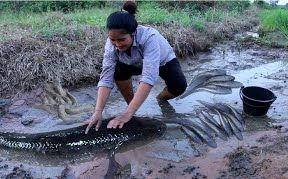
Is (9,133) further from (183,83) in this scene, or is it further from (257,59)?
(257,59)

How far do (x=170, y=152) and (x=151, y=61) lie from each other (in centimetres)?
92

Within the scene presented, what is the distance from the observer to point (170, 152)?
3.75 meters

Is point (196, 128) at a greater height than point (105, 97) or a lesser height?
lesser

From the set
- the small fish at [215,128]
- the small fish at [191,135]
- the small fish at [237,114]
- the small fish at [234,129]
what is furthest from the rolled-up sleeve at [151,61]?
the small fish at [237,114]

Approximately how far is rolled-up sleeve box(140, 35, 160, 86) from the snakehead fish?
0.68m

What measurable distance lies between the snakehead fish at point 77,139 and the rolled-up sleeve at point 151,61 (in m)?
0.68

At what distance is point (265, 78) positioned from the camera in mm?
5992

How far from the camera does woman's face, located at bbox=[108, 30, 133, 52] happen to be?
3381 mm

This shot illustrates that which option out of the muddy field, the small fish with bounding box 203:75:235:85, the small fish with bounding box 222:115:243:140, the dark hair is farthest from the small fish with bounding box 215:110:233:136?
the dark hair

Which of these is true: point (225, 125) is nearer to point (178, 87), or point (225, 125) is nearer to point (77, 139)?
point (178, 87)

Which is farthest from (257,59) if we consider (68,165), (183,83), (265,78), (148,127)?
(68,165)

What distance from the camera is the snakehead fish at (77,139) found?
388cm

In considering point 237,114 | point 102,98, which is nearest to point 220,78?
point 237,114

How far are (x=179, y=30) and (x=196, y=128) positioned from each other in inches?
133
